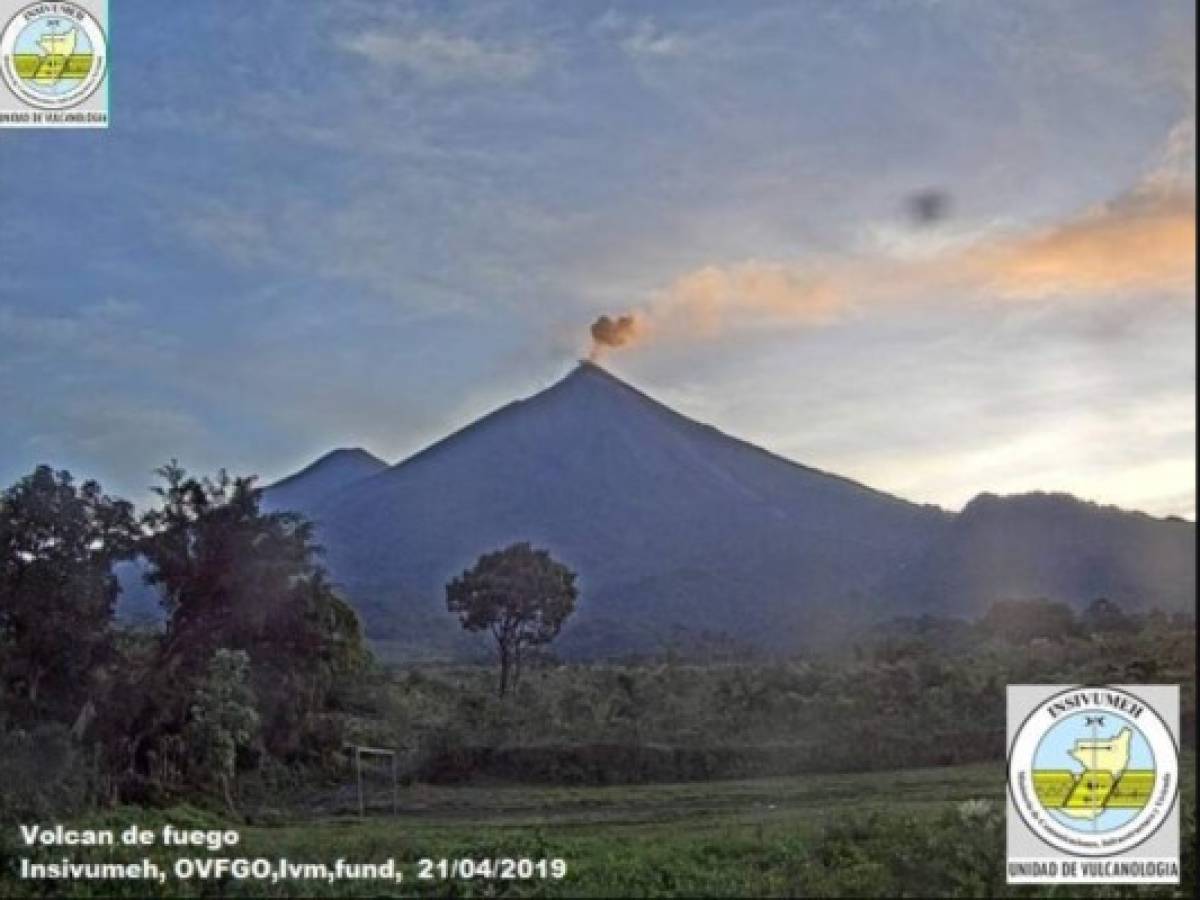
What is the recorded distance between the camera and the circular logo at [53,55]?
841cm

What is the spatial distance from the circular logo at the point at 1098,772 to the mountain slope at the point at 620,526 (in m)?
1.09

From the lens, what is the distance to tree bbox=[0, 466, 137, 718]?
8.48 metres

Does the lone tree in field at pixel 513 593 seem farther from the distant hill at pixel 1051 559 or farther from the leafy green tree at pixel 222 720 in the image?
the distant hill at pixel 1051 559

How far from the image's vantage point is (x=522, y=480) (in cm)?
849

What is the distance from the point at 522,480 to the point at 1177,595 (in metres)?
3.09

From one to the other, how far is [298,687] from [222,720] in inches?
15.6

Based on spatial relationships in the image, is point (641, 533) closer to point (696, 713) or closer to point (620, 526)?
point (620, 526)

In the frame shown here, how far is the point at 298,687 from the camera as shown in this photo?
8.56 m

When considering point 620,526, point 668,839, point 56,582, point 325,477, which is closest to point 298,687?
point 325,477

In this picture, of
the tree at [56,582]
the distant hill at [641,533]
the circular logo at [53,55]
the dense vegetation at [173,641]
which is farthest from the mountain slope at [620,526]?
the circular logo at [53,55]

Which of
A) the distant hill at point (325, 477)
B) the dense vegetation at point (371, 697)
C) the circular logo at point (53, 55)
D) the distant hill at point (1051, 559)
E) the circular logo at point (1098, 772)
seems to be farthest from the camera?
the distant hill at point (325, 477)

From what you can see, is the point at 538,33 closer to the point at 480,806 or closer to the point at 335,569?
the point at 335,569

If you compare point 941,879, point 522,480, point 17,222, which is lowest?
point 941,879

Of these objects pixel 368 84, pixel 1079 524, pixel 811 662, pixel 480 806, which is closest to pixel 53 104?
pixel 368 84
